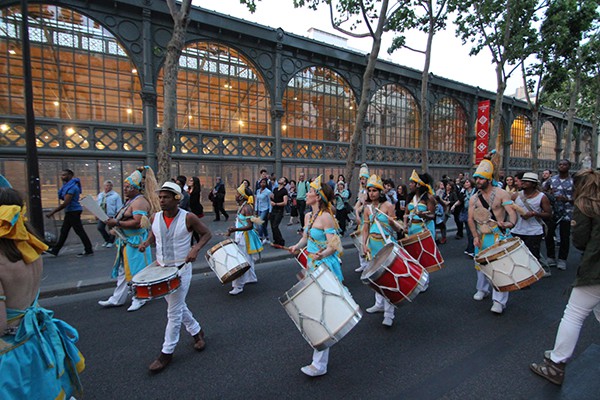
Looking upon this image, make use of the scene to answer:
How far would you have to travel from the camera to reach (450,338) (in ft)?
13.0

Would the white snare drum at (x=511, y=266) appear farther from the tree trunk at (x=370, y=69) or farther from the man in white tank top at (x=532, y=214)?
the tree trunk at (x=370, y=69)

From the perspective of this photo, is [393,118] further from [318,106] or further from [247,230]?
[247,230]

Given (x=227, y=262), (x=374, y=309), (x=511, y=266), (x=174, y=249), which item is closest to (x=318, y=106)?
(x=227, y=262)

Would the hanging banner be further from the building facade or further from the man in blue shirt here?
the man in blue shirt

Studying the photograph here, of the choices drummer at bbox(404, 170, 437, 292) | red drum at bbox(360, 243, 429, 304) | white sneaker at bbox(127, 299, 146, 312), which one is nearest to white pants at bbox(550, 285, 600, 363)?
red drum at bbox(360, 243, 429, 304)

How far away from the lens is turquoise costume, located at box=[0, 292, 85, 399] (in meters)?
1.93

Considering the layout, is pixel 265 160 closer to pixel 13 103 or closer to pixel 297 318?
pixel 13 103

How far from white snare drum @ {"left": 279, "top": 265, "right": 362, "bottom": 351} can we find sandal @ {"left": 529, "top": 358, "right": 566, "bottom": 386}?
78.3 inches

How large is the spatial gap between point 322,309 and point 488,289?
3.82 m

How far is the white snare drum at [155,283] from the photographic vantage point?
3.11 meters

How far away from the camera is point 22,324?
2.03 m

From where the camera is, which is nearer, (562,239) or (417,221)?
(417,221)

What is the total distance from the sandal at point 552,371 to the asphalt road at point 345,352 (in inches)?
3.4

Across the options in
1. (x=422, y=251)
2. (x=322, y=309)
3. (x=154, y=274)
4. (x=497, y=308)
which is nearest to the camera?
(x=322, y=309)
